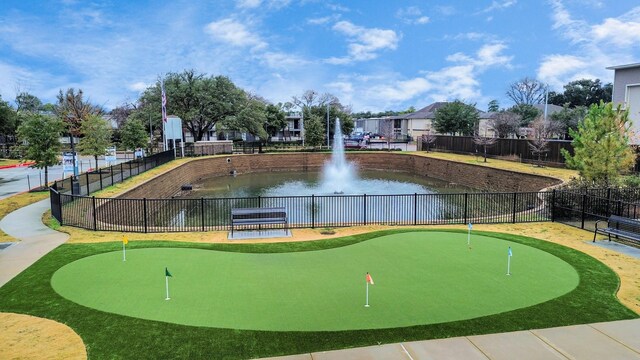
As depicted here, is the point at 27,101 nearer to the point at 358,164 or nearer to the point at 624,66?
the point at 358,164

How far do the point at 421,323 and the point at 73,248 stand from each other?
9741mm

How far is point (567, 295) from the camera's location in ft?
26.3

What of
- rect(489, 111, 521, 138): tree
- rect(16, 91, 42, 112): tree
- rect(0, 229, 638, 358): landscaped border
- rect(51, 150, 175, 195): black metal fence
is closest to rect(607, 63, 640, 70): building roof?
rect(489, 111, 521, 138): tree

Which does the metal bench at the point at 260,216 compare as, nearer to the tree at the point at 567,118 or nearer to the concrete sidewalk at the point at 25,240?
the concrete sidewalk at the point at 25,240

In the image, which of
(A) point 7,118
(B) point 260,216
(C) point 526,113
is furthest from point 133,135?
(C) point 526,113

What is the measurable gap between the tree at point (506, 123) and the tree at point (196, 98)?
3650cm

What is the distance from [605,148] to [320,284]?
1527 cm

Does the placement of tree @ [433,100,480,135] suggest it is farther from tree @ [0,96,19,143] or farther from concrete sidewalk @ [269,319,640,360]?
concrete sidewalk @ [269,319,640,360]

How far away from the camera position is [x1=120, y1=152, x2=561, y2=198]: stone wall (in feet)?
91.1

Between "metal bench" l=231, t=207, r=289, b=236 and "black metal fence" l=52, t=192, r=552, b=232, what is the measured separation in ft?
2.60

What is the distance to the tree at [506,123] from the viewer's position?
5891 centimetres

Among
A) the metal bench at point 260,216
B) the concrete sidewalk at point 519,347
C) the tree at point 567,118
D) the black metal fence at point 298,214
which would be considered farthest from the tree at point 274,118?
the concrete sidewalk at point 519,347

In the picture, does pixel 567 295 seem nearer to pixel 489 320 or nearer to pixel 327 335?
pixel 489 320

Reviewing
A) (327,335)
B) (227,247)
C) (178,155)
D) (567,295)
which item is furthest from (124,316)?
(178,155)
